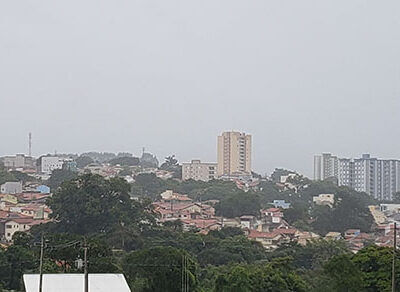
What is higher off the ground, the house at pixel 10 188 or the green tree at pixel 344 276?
the house at pixel 10 188

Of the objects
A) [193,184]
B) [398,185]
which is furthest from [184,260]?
[398,185]

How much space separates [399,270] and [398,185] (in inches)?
2087

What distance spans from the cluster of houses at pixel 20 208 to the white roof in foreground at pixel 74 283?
16839 millimetres

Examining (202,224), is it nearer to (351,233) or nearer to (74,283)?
(351,233)

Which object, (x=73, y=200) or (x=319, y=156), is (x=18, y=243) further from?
(x=319, y=156)

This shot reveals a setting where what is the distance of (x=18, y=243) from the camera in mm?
22156

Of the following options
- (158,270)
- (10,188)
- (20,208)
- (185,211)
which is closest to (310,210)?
(185,211)

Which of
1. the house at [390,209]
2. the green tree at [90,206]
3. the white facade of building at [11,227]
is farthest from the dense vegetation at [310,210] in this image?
Answer: the green tree at [90,206]

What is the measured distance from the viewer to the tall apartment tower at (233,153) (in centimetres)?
6731

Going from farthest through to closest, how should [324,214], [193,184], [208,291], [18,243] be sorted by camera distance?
[193,184], [324,214], [18,243], [208,291]

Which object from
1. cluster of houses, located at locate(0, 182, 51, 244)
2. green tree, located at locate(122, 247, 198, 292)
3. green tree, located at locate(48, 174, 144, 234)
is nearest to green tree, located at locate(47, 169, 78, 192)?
cluster of houses, located at locate(0, 182, 51, 244)

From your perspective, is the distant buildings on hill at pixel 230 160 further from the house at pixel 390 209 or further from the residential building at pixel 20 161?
the house at pixel 390 209

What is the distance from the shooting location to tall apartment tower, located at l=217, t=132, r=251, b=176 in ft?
221

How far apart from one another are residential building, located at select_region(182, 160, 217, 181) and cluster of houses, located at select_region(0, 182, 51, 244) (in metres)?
16.8
